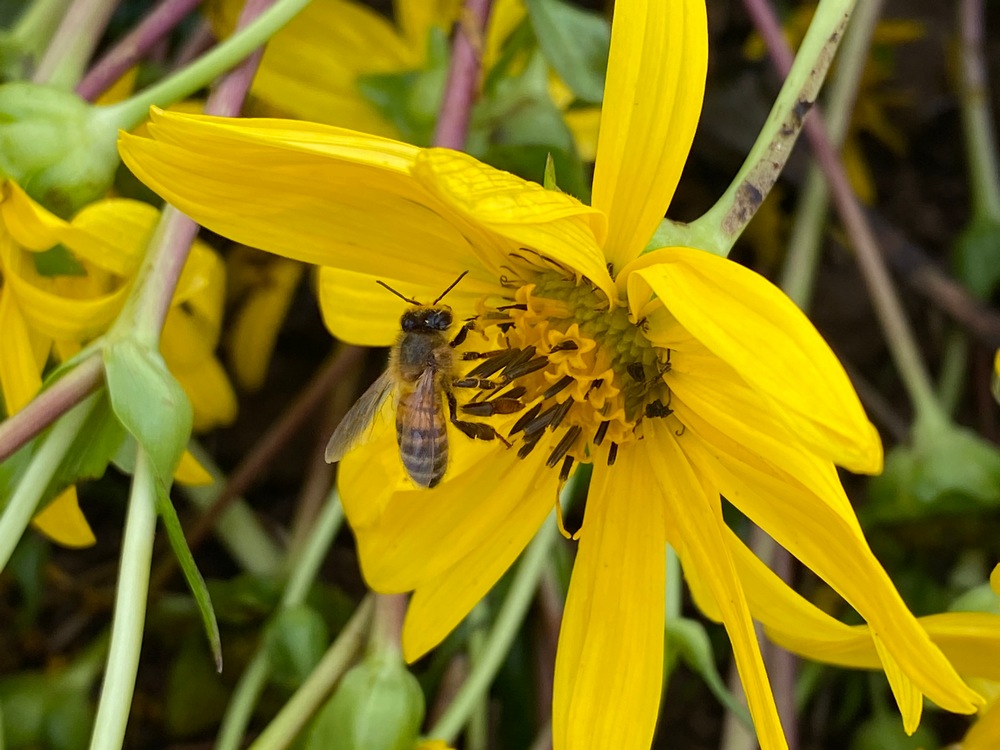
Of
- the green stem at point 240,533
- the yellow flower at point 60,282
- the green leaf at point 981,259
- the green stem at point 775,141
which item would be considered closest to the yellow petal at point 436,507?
the yellow flower at point 60,282

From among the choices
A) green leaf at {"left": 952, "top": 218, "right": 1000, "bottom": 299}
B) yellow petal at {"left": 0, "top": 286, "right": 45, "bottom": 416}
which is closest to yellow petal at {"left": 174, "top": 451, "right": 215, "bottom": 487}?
yellow petal at {"left": 0, "top": 286, "right": 45, "bottom": 416}

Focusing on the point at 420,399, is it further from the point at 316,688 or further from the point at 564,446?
the point at 316,688

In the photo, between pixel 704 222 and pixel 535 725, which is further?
pixel 535 725

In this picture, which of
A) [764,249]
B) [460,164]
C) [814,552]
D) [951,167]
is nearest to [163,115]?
[460,164]

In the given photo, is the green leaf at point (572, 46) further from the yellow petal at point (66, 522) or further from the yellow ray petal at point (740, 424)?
the yellow petal at point (66, 522)

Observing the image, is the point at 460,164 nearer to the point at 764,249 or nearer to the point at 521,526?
the point at 521,526

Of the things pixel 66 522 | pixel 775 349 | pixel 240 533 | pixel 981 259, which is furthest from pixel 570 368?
pixel 981 259

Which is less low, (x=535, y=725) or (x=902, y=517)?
(x=902, y=517)

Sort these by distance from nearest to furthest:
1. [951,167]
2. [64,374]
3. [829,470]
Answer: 1. [829,470]
2. [64,374]
3. [951,167]

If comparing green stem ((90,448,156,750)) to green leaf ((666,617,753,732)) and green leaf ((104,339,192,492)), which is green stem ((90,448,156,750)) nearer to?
green leaf ((104,339,192,492))
